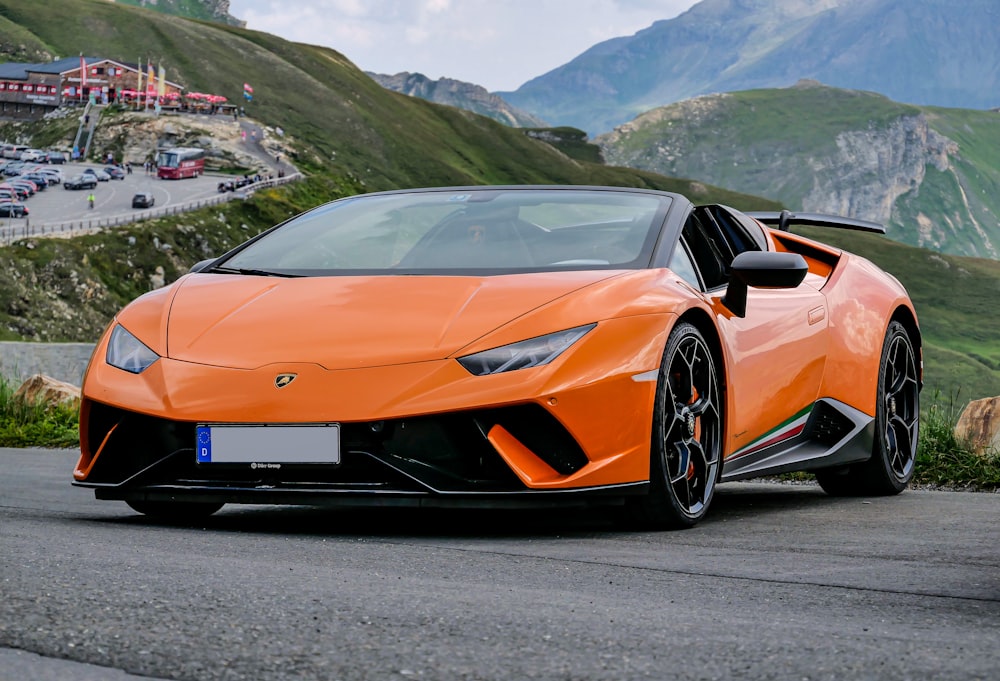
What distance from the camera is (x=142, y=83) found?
148 m

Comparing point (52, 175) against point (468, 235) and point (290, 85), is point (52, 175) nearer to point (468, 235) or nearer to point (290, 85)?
point (290, 85)

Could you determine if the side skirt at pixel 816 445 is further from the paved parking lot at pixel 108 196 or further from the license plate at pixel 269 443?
the paved parking lot at pixel 108 196

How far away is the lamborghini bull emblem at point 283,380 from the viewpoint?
4324 mm

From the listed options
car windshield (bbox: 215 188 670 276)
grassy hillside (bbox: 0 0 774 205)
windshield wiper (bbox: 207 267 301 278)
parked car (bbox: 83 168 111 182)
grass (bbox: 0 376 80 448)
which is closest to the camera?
car windshield (bbox: 215 188 670 276)

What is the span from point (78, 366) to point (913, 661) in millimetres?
17012

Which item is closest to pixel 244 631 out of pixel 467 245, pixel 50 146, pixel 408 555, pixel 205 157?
pixel 408 555

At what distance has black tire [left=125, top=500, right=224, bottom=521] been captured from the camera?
4.98m

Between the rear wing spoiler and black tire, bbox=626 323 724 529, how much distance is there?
7.66ft

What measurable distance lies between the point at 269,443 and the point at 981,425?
4643 millimetres

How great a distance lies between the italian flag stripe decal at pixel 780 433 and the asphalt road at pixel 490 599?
0.47 metres

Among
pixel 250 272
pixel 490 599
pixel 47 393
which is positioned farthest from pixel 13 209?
pixel 490 599

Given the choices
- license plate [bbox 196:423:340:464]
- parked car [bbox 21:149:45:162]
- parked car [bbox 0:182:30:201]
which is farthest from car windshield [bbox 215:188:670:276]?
parked car [bbox 21:149:45:162]

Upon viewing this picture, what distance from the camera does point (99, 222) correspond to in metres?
90.4

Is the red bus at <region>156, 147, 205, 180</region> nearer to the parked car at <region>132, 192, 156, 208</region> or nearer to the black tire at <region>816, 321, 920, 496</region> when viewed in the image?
the parked car at <region>132, 192, 156, 208</region>
